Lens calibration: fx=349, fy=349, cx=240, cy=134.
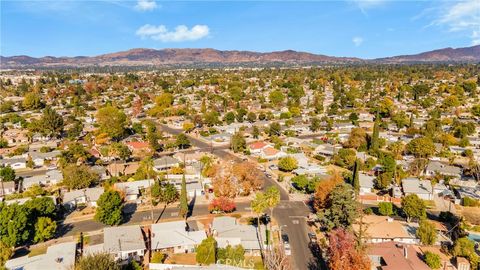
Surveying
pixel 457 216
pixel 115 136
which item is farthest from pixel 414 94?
pixel 115 136

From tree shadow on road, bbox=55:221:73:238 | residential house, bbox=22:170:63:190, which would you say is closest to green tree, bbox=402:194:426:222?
tree shadow on road, bbox=55:221:73:238

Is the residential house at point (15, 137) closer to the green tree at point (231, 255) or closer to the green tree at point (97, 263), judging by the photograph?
the green tree at point (97, 263)

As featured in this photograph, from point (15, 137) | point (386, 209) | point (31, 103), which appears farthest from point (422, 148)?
point (31, 103)

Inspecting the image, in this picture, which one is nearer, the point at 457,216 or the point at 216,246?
the point at 216,246

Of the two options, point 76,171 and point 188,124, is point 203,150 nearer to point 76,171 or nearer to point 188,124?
point 188,124

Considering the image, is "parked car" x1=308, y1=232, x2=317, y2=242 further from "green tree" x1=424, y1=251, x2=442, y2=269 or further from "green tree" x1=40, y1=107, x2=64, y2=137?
"green tree" x1=40, y1=107, x2=64, y2=137

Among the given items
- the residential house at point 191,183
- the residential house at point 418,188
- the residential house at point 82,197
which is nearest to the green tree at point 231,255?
the residential house at point 191,183

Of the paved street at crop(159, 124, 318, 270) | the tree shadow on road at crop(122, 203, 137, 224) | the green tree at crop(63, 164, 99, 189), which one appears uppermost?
the green tree at crop(63, 164, 99, 189)
